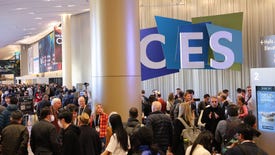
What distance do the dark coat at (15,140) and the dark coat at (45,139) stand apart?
0.52 meters

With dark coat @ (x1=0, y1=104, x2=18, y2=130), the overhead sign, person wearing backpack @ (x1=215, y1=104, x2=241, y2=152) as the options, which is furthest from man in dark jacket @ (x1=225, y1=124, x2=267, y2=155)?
the overhead sign

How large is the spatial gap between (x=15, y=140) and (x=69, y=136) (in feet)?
3.68

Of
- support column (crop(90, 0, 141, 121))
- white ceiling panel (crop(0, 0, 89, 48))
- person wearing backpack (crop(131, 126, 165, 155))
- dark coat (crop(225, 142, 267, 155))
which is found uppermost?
white ceiling panel (crop(0, 0, 89, 48))

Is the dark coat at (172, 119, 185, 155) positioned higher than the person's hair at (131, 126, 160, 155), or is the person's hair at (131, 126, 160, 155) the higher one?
the person's hair at (131, 126, 160, 155)

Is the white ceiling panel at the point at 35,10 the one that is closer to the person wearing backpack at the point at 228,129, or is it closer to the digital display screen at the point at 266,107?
the digital display screen at the point at 266,107

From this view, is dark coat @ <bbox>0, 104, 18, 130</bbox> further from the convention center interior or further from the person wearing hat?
the person wearing hat

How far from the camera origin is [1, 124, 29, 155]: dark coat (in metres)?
5.51

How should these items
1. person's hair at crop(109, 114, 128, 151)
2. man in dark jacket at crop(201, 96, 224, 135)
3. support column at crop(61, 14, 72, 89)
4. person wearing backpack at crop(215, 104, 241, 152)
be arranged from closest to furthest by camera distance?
person's hair at crop(109, 114, 128, 151) < person wearing backpack at crop(215, 104, 241, 152) < man in dark jacket at crop(201, 96, 224, 135) < support column at crop(61, 14, 72, 89)

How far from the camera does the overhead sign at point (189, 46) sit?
32.0 ft

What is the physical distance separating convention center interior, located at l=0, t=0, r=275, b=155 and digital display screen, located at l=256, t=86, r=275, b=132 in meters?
0.02

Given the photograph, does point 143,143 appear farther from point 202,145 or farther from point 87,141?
point 87,141

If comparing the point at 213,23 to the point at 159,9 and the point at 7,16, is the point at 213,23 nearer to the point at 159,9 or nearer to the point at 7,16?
the point at 159,9

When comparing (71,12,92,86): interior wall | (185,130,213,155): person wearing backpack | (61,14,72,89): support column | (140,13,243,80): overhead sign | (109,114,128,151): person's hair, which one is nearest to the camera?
(185,130,213,155): person wearing backpack

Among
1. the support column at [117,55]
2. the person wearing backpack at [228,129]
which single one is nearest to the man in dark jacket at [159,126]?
the person wearing backpack at [228,129]
